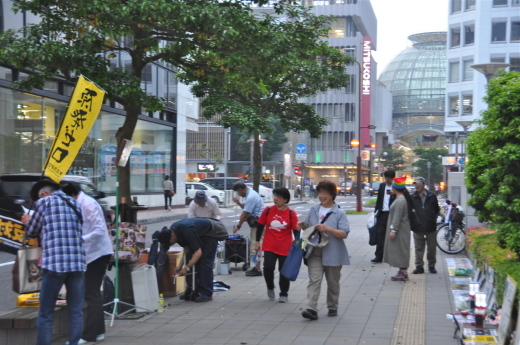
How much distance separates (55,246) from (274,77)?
10573mm

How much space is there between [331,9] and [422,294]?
286 feet

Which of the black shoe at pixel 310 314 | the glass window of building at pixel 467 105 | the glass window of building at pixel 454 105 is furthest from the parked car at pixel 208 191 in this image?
the black shoe at pixel 310 314

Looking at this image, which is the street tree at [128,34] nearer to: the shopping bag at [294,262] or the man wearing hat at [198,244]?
the man wearing hat at [198,244]

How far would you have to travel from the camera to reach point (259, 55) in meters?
15.0

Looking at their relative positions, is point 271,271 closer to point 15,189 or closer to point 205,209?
point 205,209

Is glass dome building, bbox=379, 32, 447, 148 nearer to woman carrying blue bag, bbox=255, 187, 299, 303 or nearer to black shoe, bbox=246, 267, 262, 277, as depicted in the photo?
black shoe, bbox=246, 267, 262, 277

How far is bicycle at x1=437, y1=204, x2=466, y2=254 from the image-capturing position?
16.5 metres

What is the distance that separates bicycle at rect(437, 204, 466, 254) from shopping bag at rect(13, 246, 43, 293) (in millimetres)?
11316

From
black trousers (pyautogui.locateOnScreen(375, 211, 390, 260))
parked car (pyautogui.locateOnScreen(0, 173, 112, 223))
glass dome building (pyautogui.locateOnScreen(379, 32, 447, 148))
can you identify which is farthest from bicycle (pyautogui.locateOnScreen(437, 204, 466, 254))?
glass dome building (pyautogui.locateOnScreen(379, 32, 447, 148))

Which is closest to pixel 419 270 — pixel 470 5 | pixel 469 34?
pixel 469 34

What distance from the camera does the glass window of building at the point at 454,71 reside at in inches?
2391

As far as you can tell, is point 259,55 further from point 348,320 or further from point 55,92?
point 55,92

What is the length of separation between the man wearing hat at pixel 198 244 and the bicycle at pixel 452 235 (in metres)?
7.78

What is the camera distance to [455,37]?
6122cm
